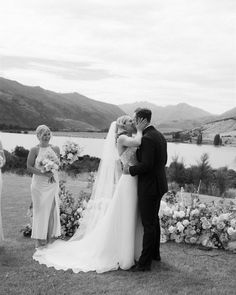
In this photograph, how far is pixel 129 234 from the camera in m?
6.72

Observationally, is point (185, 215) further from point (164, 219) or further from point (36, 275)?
point (36, 275)

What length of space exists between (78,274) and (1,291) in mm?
1267

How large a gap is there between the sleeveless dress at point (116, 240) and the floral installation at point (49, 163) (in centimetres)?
127

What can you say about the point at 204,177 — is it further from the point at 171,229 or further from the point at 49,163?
the point at 49,163

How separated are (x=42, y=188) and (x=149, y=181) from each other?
7.44 feet

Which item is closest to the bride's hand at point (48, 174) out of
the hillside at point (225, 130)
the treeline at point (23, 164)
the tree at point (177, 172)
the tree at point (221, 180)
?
the tree at point (221, 180)

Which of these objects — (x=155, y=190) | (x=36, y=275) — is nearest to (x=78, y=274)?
(x=36, y=275)

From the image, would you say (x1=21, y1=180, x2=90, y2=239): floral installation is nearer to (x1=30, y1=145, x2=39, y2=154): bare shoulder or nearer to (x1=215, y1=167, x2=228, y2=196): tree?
(x1=30, y1=145, x2=39, y2=154): bare shoulder

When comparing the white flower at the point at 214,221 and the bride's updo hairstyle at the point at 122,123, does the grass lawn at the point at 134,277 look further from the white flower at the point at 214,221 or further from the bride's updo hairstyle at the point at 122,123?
the bride's updo hairstyle at the point at 122,123

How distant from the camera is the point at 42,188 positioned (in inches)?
305

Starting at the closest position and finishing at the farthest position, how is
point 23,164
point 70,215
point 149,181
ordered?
1. point 149,181
2. point 70,215
3. point 23,164

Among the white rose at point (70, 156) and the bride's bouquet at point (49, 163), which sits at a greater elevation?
the white rose at point (70, 156)

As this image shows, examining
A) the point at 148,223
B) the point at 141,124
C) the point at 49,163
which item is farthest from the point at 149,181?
the point at 49,163

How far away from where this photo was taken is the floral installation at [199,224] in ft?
27.0
